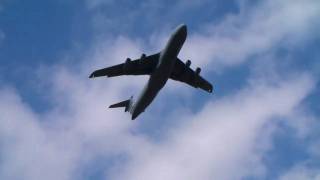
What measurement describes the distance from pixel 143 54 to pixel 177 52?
5.06 meters

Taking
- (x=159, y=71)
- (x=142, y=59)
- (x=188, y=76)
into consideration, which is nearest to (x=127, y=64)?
(x=142, y=59)

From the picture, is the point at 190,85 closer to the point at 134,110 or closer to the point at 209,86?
the point at 209,86

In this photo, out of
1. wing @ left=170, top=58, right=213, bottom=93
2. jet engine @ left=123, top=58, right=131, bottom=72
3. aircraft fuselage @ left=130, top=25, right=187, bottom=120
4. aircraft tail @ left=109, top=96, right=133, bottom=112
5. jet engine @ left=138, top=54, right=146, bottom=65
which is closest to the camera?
aircraft fuselage @ left=130, top=25, right=187, bottom=120

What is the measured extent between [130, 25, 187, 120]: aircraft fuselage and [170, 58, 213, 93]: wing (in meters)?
4.00

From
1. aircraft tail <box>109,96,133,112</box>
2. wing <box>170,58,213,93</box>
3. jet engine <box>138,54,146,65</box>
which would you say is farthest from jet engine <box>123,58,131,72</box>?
aircraft tail <box>109,96,133,112</box>

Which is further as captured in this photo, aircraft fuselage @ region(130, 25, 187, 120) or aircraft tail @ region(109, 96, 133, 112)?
aircraft tail @ region(109, 96, 133, 112)

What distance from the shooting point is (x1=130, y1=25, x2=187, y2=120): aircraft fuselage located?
50.1 meters

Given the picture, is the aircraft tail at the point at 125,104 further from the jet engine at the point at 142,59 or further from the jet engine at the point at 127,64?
the jet engine at the point at 142,59

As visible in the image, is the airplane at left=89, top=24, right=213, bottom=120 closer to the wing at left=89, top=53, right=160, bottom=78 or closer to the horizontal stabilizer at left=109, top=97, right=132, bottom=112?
the wing at left=89, top=53, right=160, bottom=78

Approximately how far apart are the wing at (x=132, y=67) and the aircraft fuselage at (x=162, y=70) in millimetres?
2483

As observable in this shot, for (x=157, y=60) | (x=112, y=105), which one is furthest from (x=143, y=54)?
(x=112, y=105)

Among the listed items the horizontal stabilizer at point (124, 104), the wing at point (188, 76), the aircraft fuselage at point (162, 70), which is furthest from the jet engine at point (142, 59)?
the horizontal stabilizer at point (124, 104)

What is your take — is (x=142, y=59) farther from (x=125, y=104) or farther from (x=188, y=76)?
(x=125, y=104)

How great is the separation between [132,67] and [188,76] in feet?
18.8
